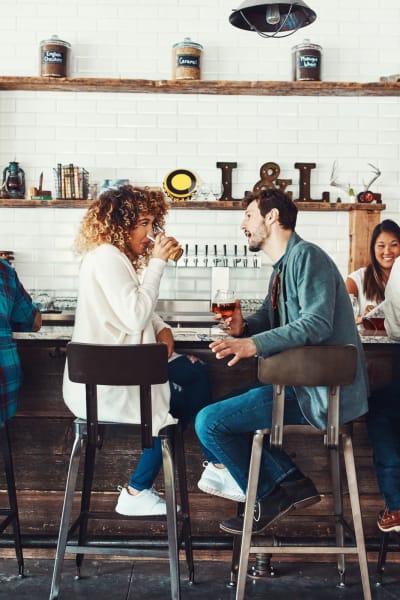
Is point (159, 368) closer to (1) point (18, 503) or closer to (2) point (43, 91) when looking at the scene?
(1) point (18, 503)

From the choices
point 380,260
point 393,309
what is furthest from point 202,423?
point 380,260

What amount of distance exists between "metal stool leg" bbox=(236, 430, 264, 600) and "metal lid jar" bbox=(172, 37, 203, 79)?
3.86 m

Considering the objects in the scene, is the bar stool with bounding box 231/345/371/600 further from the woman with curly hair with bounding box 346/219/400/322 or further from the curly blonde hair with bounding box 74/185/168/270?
the woman with curly hair with bounding box 346/219/400/322

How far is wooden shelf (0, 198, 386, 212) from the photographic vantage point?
561 cm

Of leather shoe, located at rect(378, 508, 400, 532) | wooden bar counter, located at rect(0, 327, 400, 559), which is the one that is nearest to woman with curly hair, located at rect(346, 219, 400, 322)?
wooden bar counter, located at rect(0, 327, 400, 559)

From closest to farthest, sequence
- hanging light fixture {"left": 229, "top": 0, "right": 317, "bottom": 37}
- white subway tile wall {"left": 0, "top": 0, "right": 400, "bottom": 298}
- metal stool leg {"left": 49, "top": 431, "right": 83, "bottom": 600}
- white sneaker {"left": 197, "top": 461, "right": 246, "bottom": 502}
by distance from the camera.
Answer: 1. metal stool leg {"left": 49, "top": 431, "right": 83, "bottom": 600}
2. white sneaker {"left": 197, "top": 461, "right": 246, "bottom": 502}
3. hanging light fixture {"left": 229, "top": 0, "right": 317, "bottom": 37}
4. white subway tile wall {"left": 0, "top": 0, "right": 400, "bottom": 298}

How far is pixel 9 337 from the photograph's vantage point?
2.83 m

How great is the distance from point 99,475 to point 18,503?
38 centimetres

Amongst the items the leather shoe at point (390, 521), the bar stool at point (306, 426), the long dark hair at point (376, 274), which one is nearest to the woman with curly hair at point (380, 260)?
the long dark hair at point (376, 274)

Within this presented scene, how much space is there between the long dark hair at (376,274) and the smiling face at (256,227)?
83.1 inches

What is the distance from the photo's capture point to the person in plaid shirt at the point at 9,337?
2766mm

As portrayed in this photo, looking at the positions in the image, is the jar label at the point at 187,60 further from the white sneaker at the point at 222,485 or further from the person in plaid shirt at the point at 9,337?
the white sneaker at the point at 222,485

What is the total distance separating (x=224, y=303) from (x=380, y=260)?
87.9 inches

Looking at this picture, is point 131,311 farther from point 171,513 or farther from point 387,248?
point 387,248
